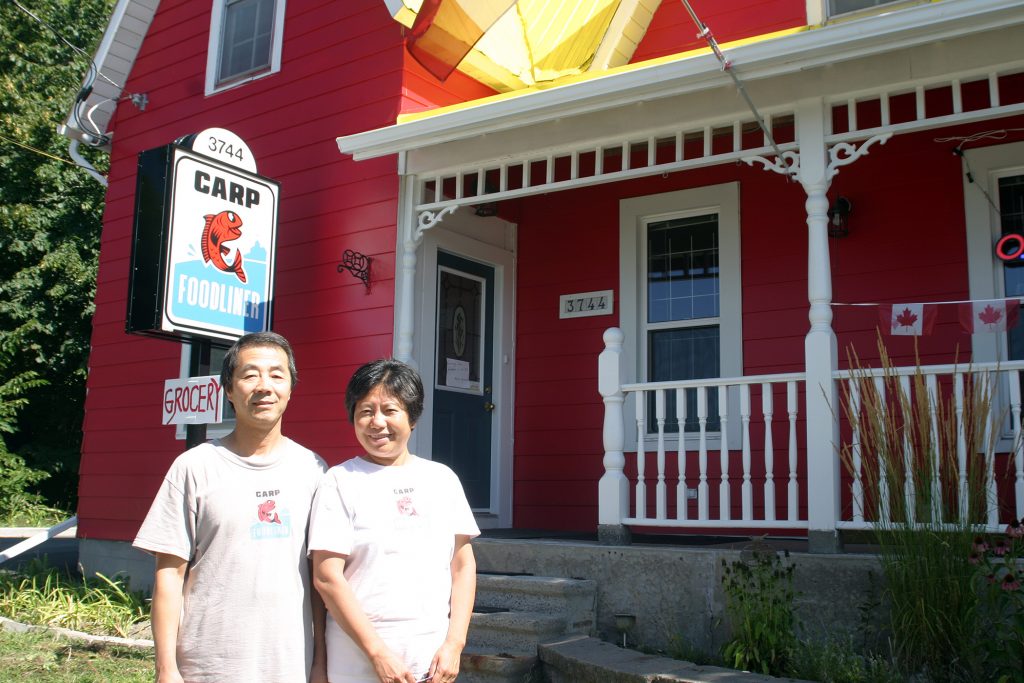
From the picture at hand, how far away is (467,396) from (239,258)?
6.62 ft

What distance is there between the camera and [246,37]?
8.94m

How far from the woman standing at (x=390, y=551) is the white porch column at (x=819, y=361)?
2872mm

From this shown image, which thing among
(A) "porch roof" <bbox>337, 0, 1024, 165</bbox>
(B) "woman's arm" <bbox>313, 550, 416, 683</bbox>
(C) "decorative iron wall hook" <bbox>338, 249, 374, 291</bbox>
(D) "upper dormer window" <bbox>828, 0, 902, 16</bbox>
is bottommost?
(B) "woman's arm" <bbox>313, 550, 416, 683</bbox>

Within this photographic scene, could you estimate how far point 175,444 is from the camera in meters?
8.59

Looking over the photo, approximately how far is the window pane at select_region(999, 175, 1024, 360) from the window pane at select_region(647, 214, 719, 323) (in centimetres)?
189

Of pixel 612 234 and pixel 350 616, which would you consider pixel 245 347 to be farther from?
pixel 612 234

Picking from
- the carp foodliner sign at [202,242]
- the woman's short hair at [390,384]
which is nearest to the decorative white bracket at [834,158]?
the woman's short hair at [390,384]

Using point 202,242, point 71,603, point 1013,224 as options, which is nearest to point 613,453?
point 1013,224

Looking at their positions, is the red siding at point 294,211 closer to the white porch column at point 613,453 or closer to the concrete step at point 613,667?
the white porch column at point 613,453

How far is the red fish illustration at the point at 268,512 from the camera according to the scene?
248 cm

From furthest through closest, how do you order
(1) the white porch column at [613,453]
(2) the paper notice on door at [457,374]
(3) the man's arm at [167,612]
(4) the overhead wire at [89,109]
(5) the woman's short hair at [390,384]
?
(4) the overhead wire at [89,109] → (2) the paper notice on door at [457,374] → (1) the white porch column at [613,453] → (5) the woman's short hair at [390,384] → (3) the man's arm at [167,612]

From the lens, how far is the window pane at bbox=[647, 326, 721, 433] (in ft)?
23.4

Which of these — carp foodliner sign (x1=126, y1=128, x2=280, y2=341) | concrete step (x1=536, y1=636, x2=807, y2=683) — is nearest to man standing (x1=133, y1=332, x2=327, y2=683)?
concrete step (x1=536, y1=636, x2=807, y2=683)

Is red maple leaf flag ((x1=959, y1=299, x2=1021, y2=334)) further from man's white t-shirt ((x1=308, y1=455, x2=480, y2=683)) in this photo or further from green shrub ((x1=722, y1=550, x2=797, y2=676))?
man's white t-shirt ((x1=308, y1=455, x2=480, y2=683))
